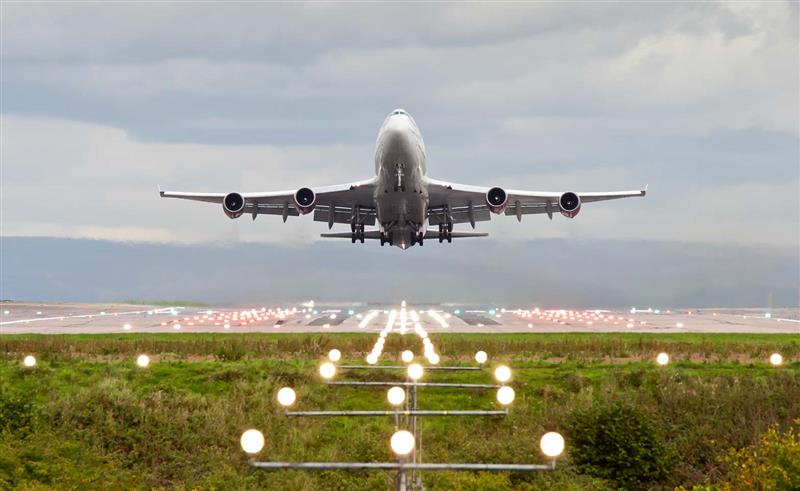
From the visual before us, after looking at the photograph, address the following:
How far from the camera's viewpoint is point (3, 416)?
69.9ft

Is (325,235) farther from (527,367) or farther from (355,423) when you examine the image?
(355,423)

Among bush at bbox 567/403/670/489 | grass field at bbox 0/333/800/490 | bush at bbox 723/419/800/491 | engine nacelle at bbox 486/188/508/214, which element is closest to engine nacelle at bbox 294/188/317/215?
grass field at bbox 0/333/800/490

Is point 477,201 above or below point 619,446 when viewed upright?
above

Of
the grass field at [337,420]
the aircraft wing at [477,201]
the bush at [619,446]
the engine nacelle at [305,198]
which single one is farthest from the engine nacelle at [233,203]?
the bush at [619,446]

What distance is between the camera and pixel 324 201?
4341cm

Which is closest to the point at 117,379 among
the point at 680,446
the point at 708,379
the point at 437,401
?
the point at 437,401

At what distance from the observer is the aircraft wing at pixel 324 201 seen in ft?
134

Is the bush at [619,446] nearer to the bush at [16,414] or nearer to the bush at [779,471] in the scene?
the bush at [779,471]

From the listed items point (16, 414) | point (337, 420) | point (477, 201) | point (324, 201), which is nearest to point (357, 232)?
point (324, 201)

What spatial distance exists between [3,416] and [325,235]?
25.4m

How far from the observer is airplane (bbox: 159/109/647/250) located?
112 feet

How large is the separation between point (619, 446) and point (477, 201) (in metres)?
26.0

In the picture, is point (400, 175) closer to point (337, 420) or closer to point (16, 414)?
point (337, 420)

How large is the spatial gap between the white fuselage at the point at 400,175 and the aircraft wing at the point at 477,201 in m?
2.08
